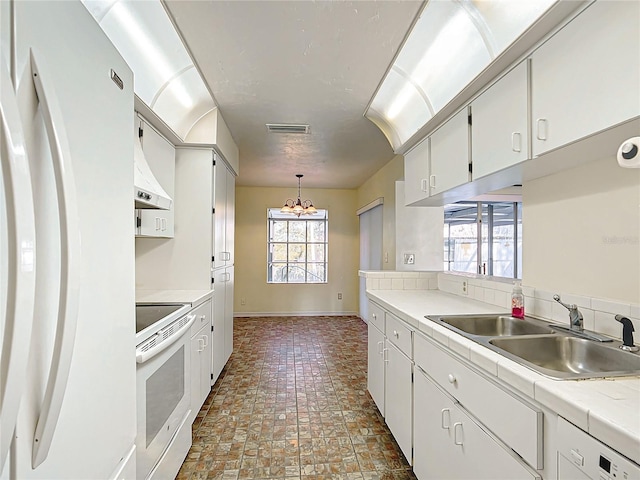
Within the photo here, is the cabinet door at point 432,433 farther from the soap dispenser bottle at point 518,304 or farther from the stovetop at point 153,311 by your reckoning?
the stovetop at point 153,311

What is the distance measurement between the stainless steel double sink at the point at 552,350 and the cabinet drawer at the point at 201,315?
159 centimetres

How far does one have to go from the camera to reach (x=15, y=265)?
1.74 ft

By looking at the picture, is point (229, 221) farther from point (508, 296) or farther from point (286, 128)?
point (508, 296)

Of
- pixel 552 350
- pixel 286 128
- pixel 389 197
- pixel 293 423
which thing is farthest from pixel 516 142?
pixel 389 197

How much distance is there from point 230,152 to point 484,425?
125 inches

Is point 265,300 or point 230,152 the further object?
point 265,300

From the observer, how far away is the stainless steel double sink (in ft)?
3.59

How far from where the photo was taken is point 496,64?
156 cm

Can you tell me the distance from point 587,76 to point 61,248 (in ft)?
5.39

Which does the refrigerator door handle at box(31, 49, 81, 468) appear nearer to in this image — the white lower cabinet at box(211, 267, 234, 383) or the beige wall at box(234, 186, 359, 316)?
the white lower cabinet at box(211, 267, 234, 383)

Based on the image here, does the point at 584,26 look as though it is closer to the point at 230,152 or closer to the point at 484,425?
the point at 484,425

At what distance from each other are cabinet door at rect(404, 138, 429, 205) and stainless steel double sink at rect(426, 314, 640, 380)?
1106mm

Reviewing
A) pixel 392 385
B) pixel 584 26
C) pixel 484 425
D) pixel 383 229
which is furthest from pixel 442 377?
pixel 383 229

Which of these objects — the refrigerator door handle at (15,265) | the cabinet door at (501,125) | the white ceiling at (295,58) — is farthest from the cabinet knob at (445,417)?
the white ceiling at (295,58)
